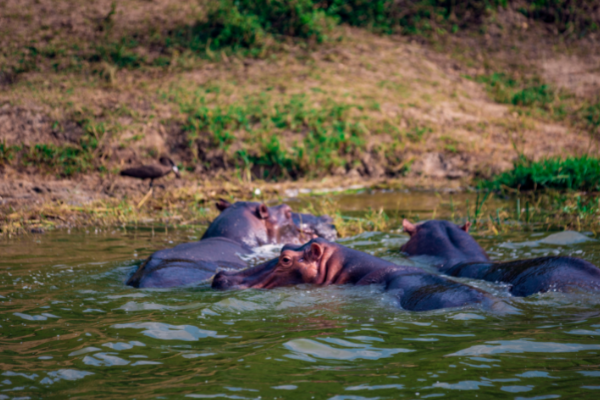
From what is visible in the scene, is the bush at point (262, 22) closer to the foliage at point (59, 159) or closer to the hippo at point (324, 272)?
the foliage at point (59, 159)

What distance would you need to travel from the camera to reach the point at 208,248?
5477 mm

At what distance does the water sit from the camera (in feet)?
7.65

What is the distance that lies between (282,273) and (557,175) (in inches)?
229

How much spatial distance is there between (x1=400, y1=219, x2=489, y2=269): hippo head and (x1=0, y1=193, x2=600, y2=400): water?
1.06 meters

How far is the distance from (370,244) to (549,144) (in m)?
9.04

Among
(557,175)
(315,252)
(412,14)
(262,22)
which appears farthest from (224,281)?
(412,14)

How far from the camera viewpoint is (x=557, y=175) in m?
8.67

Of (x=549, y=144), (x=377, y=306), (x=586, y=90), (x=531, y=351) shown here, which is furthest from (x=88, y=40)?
(x=531, y=351)

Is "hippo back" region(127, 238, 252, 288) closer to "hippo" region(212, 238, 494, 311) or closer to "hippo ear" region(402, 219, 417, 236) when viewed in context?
"hippo" region(212, 238, 494, 311)

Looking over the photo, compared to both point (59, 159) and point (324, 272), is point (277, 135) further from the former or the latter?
point (324, 272)

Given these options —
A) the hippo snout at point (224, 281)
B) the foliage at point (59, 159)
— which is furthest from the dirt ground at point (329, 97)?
the hippo snout at point (224, 281)

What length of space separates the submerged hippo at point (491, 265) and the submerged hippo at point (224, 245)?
4.61ft

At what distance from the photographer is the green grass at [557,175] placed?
831 centimetres

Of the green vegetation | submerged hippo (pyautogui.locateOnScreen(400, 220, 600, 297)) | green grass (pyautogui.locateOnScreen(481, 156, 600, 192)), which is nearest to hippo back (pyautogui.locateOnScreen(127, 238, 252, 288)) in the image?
submerged hippo (pyautogui.locateOnScreen(400, 220, 600, 297))
